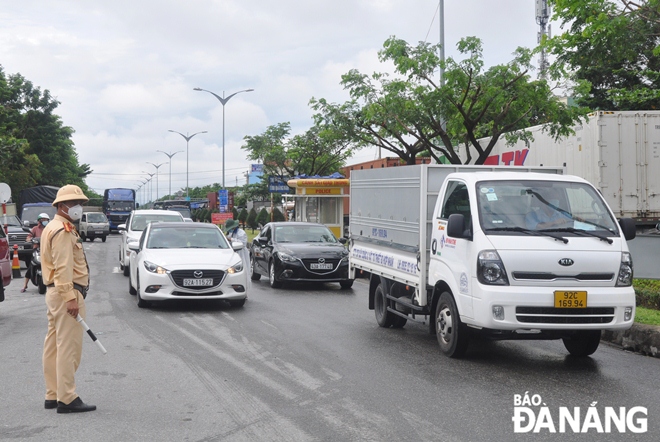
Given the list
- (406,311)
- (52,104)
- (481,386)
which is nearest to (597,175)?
(406,311)

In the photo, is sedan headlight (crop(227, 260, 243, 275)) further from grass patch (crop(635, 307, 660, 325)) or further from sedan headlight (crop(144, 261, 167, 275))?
grass patch (crop(635, 307, 660, 325))

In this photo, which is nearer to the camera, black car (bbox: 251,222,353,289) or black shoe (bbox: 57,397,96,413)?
black shoe (bbox: 57,397,96,413)

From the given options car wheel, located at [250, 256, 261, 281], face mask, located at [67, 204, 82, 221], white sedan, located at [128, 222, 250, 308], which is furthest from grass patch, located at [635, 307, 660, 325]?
car wheel, located at [250, 256, 261, 281]

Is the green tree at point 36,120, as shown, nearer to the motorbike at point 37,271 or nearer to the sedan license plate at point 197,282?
the motorbike at point 37,271

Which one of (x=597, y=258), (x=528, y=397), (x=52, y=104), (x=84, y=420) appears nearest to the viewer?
(x=84, y=420)

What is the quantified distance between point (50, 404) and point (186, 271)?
263 inches

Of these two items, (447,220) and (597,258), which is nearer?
(597,258)

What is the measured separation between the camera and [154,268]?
44.2 ft

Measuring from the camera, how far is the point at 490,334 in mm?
8352

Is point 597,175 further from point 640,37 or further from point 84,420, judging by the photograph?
point 84,420

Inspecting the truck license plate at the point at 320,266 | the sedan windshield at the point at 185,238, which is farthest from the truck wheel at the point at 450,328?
the truck license plate at the point at 320,266

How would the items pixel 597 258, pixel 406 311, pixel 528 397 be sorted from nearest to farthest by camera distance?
pixel 528 397 → pixel 597 258 → pixel 406 311

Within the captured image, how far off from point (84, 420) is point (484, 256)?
4123 millimetres

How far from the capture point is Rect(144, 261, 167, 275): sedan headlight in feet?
43.8
